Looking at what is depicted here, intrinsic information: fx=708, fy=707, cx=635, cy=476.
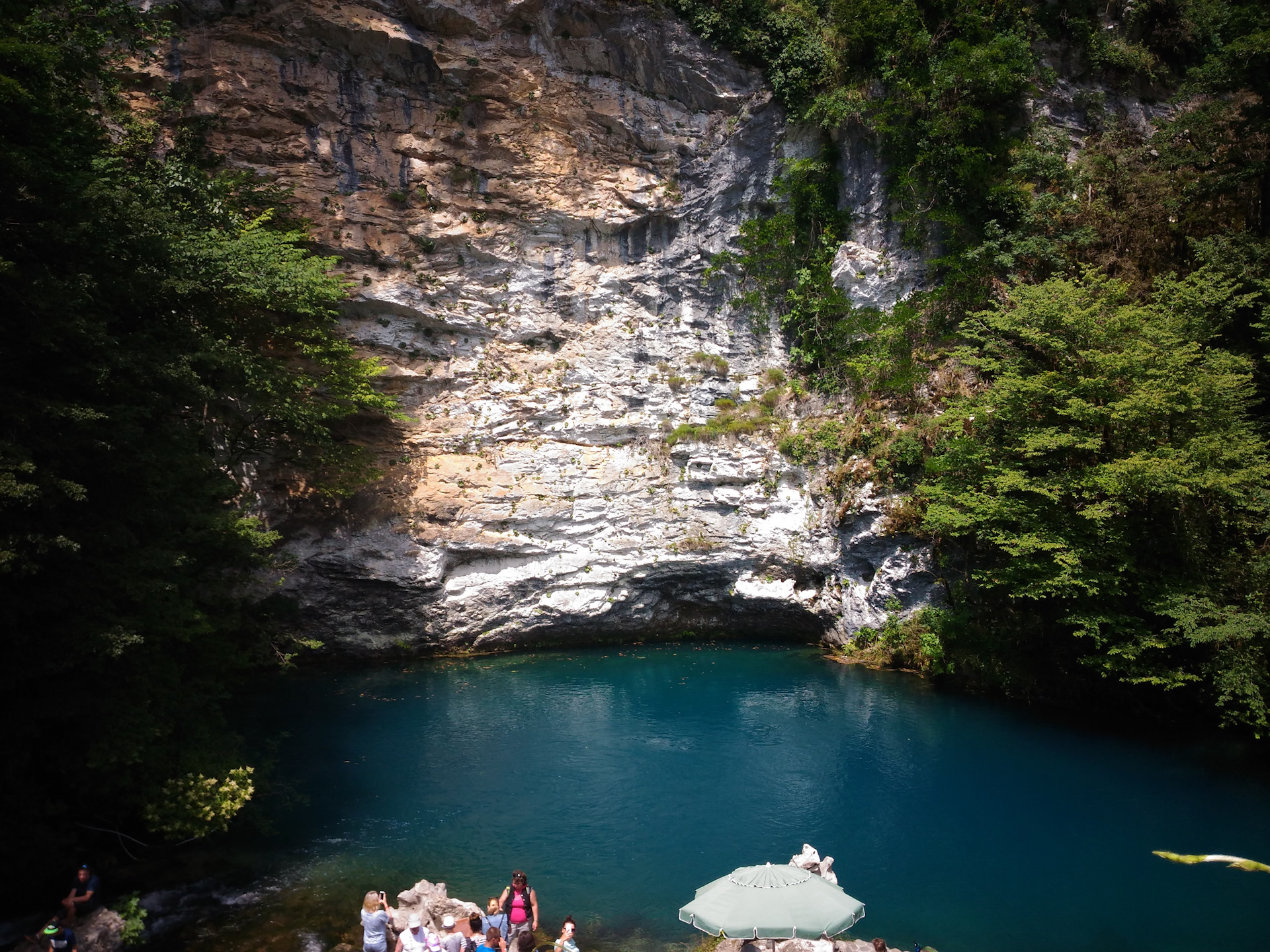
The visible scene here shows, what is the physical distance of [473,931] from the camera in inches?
334

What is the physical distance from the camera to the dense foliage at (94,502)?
877 centimetres

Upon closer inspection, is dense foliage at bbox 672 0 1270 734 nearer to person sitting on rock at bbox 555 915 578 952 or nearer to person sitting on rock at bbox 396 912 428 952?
person sitting on rock at bbox 555 915 578 952

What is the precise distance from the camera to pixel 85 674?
934cm

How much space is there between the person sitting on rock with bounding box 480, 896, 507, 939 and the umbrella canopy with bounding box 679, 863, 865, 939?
2.20 metres

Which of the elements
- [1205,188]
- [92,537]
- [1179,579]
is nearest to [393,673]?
[92,537]

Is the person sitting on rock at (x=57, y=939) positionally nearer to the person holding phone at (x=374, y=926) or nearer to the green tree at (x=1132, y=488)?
the person holding phone at (x=374, y=926)

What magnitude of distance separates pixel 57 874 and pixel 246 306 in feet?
41.8

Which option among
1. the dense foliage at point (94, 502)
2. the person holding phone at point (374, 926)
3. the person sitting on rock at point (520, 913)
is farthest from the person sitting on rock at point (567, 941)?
the dense foliage at point (94, 502)

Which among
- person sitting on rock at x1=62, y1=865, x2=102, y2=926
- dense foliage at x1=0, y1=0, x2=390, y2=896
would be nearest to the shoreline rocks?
person sitting on rock at x1=62, y1=865, x2=102, y2=926

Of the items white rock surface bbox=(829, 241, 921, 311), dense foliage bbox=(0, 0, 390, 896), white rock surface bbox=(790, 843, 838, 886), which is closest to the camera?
dense foliage bbox=(0, 0, 390, 896)

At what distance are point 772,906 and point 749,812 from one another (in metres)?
5.39

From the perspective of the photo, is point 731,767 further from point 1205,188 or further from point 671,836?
point 1205,188

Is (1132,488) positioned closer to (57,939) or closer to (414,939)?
(414,939)

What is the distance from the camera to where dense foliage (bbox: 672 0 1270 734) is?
47.4 ft
